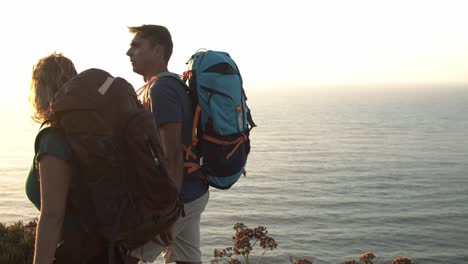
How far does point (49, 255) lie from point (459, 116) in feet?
567

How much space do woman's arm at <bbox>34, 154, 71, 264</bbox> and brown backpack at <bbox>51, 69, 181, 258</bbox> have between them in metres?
0.09

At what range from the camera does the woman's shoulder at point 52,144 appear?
7.94ft

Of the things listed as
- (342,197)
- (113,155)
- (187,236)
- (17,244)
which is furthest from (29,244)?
(342,197)

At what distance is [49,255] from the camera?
245 centimetres

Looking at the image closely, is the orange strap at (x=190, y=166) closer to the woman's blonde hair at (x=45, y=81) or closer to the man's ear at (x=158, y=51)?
the man's ear at (x=158, y=51)

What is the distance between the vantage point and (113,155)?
8.20 ft

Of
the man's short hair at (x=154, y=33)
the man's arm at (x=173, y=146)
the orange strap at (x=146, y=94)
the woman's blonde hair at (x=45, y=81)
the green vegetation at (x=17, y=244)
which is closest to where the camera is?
the woman's blonde hair at (x=45, y=81)

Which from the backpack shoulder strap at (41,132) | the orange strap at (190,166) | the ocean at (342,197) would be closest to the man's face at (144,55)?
the orange strap at (190,166)

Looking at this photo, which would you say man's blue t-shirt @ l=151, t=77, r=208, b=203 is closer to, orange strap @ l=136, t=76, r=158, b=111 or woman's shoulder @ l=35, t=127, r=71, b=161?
orange strap @ l=136, t=76, r=158, b=111

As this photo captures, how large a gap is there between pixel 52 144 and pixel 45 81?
346 mm

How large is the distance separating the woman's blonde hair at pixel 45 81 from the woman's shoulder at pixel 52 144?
120 millimetres

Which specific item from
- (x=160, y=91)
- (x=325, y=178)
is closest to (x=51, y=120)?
(x=160, y=91)

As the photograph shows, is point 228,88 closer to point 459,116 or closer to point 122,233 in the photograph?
point 122,233

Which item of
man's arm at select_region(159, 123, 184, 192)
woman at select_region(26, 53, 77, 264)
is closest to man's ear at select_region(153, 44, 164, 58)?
man's arm at select_region(159, 123, 184, 192)
